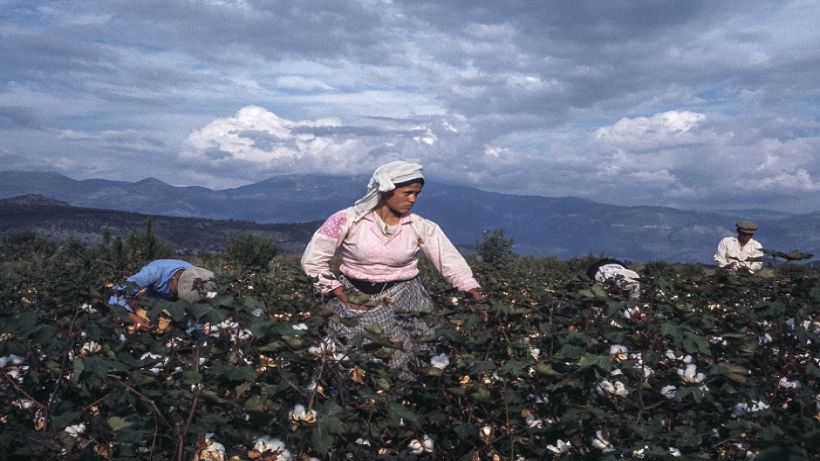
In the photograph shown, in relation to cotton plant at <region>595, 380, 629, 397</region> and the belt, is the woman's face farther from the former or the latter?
cotton plant at <region>595, 380, 629, 397</region>

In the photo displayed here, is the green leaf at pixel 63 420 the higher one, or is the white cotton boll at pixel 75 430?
the green leaf at pixel 63 420

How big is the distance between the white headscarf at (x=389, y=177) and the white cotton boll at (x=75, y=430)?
8.40ft

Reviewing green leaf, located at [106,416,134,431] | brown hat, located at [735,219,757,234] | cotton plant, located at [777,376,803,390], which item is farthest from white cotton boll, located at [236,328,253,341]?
brown hat, located at [735,219,757,234]

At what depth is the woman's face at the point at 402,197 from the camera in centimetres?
470

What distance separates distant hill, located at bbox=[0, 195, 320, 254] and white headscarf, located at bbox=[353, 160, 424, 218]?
68028mm

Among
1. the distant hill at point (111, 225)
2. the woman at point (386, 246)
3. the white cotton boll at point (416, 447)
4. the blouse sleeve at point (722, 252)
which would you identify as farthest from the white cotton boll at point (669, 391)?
the distant hill at point (111, 225)

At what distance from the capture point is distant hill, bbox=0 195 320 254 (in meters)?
76.8

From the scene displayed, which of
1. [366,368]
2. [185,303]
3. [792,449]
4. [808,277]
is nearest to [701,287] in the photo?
[808,277]

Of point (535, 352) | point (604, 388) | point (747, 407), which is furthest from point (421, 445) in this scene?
point (747, 407)

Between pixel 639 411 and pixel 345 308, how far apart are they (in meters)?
2.26

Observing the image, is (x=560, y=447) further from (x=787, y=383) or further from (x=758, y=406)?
(x=787, y=383)

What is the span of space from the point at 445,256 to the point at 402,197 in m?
0.49

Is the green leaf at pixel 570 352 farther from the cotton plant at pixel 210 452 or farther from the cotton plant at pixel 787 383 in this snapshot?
the cotton plant at pixel 210 452

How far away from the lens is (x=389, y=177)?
466 cm
